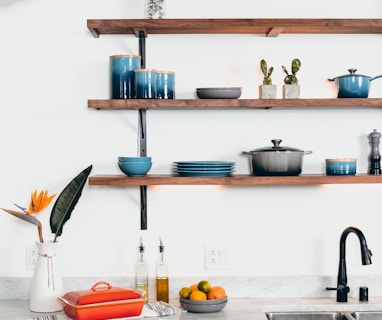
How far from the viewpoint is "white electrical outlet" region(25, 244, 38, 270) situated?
9.25ft

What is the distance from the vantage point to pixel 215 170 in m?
2.64

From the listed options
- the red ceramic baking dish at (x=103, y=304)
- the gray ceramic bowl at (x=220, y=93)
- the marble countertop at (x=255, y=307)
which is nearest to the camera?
the red ceramic baking dish at (x=103, y=304)

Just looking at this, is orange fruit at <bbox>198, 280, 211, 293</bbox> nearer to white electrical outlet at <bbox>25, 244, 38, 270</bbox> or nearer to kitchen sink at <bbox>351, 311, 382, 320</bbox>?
kitchen sink at <bbox>351, 311, 382, 320</bbox>

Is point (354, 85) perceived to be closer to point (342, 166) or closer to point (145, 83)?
point (342, 166)

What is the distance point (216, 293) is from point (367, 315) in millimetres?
Answer: 647

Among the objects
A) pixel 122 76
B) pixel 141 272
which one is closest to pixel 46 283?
pixel 141 272

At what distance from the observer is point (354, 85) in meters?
2.67

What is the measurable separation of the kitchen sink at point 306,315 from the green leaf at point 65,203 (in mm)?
923

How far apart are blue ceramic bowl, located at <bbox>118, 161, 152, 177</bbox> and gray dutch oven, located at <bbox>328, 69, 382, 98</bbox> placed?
871 millimetres

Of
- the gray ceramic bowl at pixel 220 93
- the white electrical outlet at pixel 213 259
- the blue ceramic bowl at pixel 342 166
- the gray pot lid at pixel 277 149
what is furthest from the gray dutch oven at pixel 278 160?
the white electrical outlet at pixel 213 259

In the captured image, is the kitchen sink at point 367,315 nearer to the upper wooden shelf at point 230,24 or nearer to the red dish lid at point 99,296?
the red dish lid at point 99,296

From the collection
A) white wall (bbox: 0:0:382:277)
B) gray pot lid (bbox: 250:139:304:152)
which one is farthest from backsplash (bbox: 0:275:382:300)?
gray pot lid (bbox: 250:139:304:152)

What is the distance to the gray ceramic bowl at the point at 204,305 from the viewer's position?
2525 mm

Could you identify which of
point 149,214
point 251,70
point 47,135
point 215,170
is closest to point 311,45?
point 251,70
